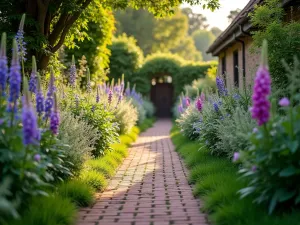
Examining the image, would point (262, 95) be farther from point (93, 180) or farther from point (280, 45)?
point (280, 45)

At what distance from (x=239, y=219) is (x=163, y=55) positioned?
27755 millimetres

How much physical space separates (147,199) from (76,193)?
3.29 ft

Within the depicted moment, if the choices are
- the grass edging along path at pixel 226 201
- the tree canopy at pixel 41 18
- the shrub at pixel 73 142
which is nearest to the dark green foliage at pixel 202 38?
the tree canopy at pixel 41 18

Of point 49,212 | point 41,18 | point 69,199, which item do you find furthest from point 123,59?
point 49,212

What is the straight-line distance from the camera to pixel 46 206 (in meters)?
4.75

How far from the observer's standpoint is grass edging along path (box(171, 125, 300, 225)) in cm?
430

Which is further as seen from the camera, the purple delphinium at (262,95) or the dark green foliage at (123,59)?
the dark green foliage at (123,59)

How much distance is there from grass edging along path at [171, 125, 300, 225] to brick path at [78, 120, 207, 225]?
19cm

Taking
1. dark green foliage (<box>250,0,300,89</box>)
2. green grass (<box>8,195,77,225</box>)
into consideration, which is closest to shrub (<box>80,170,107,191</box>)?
green grass (<box>8,195,77,225</box>)

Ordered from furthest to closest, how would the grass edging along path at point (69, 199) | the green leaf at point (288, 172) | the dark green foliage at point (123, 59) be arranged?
the dark green foliage at point (123, 59)
the grass edging along path at point (69, 199)
the green leaf at point (288, 172)

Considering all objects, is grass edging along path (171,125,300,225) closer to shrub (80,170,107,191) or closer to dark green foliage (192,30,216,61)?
shrub (80,170,107,191)

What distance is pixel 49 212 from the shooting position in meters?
4.62

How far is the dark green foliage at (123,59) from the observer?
94.7ft

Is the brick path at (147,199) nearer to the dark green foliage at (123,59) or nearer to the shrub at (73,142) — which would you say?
the shrub at (73,142)
